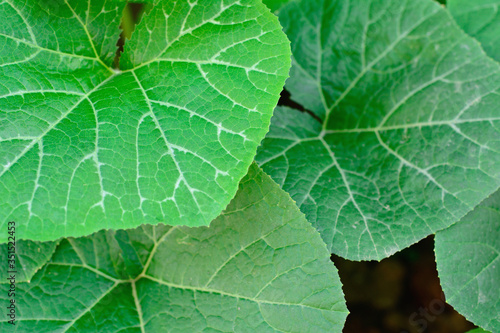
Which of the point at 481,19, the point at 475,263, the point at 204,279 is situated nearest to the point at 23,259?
the point at 204,279

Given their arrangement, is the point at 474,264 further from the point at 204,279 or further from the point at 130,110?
the point at 130,110

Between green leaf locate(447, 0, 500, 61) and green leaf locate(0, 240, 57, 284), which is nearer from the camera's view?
green leaf locate(0, 240, 57, 284)

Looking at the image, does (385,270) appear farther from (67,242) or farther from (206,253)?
(67,242)

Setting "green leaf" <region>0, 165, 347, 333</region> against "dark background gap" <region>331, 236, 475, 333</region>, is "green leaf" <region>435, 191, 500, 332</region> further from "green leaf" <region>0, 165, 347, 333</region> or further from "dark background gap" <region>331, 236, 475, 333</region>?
"dark background gap" <region>331, 236, 475, 333</region>

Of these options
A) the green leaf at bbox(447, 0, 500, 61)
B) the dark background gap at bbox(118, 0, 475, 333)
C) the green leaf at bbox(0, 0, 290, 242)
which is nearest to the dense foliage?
the green leaf at bbox(0, 0, 290, 242)

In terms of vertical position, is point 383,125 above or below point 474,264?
above

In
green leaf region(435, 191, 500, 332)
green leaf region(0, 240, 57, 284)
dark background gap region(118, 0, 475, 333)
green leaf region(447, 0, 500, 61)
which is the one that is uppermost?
green leaf region(447, 0, 500, 61)

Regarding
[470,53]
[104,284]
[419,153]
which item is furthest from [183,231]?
[470,53]
